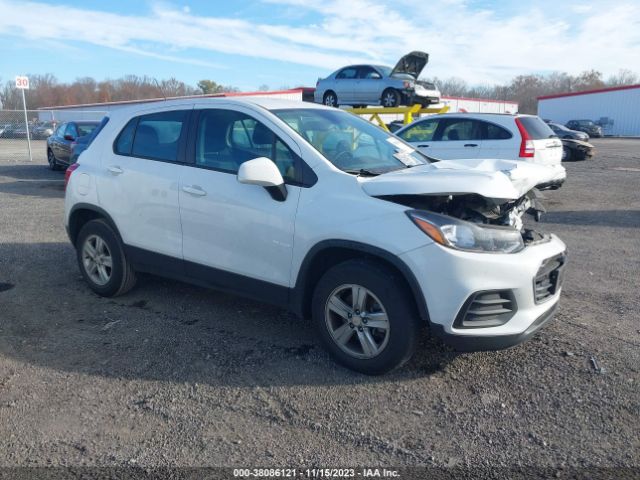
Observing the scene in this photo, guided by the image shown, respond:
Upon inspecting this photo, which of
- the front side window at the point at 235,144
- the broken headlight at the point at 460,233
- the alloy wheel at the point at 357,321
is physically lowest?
the alloy wheel at the point at 357,321

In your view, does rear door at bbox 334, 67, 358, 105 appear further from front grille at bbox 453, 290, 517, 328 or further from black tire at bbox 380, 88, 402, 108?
front grille at bbox 453, 290, 517, 328

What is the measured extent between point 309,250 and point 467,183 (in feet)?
3.68

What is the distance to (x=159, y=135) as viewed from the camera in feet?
16.1

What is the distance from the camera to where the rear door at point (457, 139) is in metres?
10.8

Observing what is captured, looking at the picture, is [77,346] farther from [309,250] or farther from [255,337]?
[309,250]

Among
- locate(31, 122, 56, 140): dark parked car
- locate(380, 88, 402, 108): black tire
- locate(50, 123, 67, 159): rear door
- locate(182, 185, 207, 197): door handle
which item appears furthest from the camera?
locate(31, 122, 56, 140): dark parked car

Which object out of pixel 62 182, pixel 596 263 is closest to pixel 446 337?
pixel 596 263

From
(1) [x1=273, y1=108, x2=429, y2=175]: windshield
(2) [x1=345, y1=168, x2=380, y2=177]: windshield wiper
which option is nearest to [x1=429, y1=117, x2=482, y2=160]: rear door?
(1) [x1=273, y1=108, x2=429, y2=175]: windshield

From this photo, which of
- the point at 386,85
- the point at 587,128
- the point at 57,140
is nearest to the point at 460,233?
the point at 386,85

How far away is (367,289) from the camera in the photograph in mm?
3645

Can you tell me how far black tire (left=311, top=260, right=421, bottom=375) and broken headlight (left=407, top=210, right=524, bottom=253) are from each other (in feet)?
1.30

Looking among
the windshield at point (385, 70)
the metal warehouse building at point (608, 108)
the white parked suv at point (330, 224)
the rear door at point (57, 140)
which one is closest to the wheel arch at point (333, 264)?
the white parked suv at point (330, 224)

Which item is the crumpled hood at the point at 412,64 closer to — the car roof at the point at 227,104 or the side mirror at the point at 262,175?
the car roof at the point at 227,104

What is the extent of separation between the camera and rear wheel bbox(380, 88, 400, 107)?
49.0 feet
